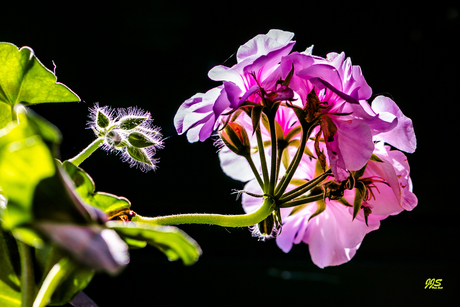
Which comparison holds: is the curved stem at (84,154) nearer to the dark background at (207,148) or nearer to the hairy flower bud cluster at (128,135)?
the hairy flower bud cluster at (128,135)

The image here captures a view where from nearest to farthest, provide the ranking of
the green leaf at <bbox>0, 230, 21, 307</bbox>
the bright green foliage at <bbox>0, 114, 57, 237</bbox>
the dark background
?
1. the bright green foliage at <bbox>0, 114, 57, 237</bbox>
2. the green leaf at <bbox>0, 230, 21, 307</bbox>
3. the dark background

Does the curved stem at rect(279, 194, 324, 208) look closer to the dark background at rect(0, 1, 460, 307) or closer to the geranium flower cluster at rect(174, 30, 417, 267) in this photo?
the geranium flower cluster at rect(174, 30, 417, 267)

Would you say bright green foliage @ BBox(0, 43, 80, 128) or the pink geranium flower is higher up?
the pink geranium flower

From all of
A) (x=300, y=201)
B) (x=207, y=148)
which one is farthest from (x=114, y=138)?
(x=207, y=148)

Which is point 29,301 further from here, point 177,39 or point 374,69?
point 374,69

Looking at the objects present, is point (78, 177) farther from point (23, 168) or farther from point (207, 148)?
point (207, 148)

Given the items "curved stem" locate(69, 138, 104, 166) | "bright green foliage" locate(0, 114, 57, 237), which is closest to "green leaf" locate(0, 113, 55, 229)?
"bright green foliage" locate(0, 114, 57, 237)
